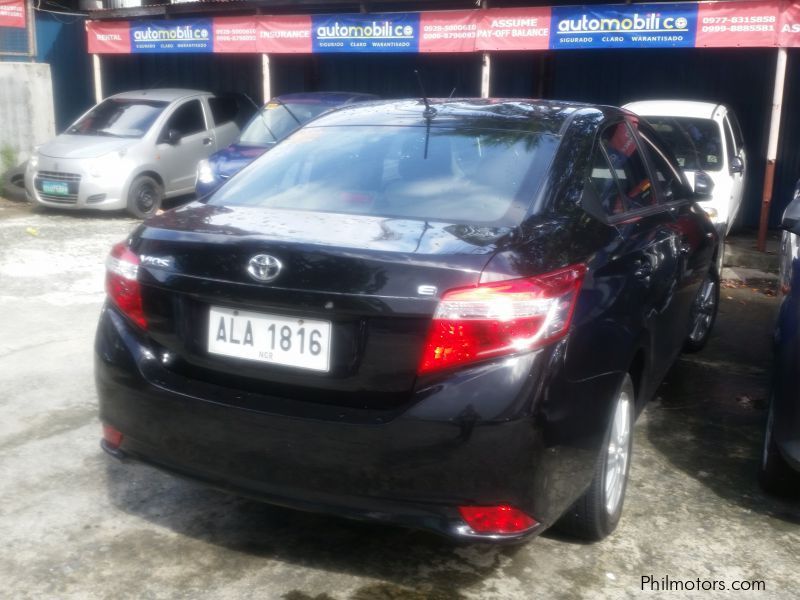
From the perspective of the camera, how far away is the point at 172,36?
1424cm

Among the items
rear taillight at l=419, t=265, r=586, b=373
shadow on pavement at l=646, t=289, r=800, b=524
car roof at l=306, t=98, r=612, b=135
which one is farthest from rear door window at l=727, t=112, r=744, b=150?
rear taillight at l=419, t=265, r=586, b=373

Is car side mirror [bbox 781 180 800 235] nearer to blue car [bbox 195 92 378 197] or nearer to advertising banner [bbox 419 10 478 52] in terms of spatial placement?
blue car [bbox 195 92 378 197]

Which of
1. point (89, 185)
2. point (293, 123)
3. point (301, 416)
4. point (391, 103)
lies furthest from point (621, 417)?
point (89, 185)

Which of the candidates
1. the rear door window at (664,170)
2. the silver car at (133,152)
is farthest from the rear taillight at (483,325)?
the silver car at (133,152)

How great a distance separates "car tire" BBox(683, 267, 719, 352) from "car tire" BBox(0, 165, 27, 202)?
10.9 metres

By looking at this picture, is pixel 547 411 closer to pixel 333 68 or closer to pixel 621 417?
pixel 621 417

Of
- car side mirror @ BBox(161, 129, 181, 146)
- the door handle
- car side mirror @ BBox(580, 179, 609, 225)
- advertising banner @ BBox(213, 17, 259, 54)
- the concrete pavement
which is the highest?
advertising banner @ BBox(213, 17, 259, 54)

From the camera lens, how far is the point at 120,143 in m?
11.8

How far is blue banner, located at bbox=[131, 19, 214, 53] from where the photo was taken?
545 inches

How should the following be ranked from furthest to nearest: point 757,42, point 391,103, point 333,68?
point 333,68, point 757,42, point 391,103

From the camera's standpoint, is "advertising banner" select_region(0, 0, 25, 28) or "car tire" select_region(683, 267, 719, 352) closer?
"car tire" select_region(683, 267, 719, 352)

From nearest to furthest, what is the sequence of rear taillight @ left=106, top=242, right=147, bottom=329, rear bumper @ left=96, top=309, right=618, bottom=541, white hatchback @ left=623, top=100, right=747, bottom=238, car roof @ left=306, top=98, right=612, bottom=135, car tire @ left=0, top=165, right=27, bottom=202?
rear bumper @ left=96, top=309, right=618, bottom=541, rear taillight @ left=106, top=242, right=147, bottom=329, car roof @ left=306, top=98, right=612, bottom=135, white hatchback @ left=623, top=100, right=747, bottom=238, car tire @ left=0, top=165, right=27, bottom=202

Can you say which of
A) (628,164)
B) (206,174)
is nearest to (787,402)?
(628,164)

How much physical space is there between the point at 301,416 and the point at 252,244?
57cm
